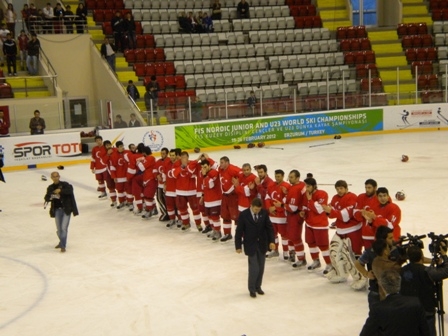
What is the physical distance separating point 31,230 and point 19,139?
889cm

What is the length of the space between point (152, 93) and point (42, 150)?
4622mm

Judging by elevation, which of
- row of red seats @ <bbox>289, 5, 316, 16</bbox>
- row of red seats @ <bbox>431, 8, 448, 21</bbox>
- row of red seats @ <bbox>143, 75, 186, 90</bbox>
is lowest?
row of red seats @ <bbox>143, 75, 186, 90</bbox>

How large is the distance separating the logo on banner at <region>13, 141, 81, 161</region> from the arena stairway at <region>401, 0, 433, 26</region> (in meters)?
19.0

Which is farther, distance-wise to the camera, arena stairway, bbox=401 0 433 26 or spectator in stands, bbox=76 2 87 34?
arena stairway, bbox=401 0 433 26

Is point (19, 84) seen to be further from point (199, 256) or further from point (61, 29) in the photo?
point (199, 256)

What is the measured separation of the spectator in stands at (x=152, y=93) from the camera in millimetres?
24562

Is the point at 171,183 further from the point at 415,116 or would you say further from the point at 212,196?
the point at 415,116

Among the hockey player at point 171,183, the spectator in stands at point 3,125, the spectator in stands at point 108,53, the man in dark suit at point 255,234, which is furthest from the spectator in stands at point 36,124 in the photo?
the man in dark suit at point 255,234

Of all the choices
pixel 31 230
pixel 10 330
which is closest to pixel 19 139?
pixel 31 230

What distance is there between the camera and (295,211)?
34.8ft

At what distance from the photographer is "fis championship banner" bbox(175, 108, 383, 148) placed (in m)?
25.2

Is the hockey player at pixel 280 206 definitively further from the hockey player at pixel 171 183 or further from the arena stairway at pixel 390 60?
the arena stairway at pixel 390 60

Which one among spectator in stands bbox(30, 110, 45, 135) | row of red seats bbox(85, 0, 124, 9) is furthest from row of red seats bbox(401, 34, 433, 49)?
spectator in stands bbox(30, 110, 45, 135)

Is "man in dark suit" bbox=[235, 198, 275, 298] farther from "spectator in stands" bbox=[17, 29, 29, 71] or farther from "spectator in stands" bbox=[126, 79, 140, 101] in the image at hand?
"spectator in stands" bbox=[17, 29, 29, 71]
